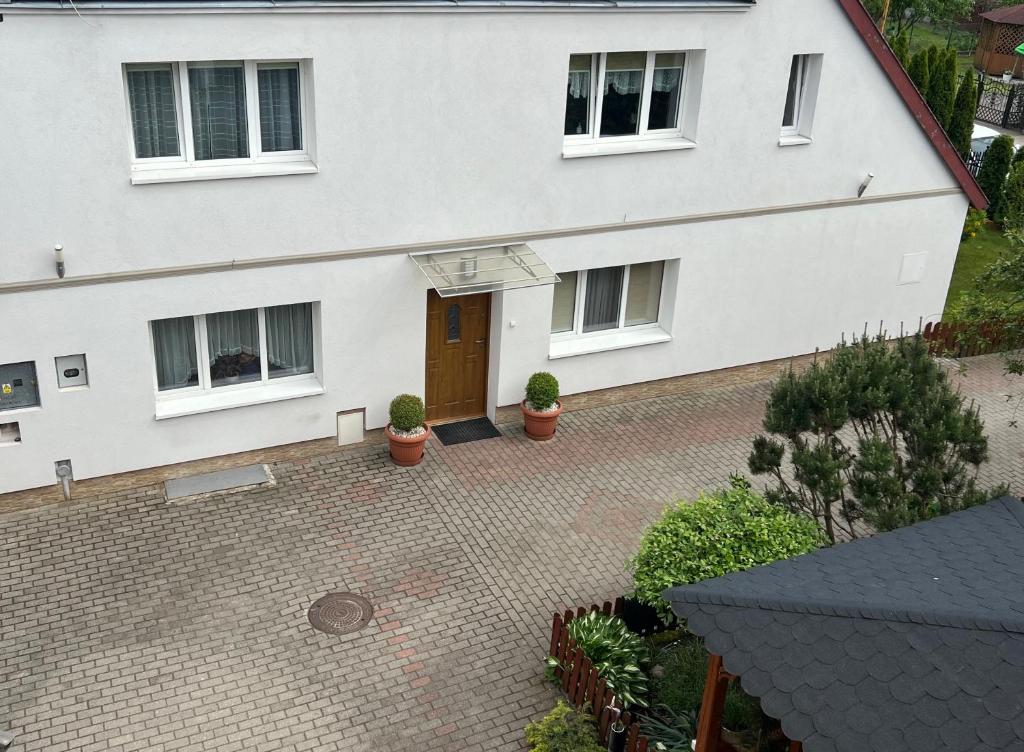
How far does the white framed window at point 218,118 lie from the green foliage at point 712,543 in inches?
287

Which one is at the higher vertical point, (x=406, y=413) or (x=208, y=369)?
(x=208, y=369)

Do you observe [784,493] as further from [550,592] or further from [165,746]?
[165,746]

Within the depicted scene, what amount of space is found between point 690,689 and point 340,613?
15.1ft

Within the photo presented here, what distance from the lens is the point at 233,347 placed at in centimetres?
1636

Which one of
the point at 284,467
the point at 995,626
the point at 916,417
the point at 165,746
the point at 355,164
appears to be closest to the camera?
the point at 995,626

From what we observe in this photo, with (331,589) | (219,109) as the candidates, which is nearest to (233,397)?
(331,589)

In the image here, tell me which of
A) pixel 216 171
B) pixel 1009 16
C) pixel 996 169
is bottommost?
pixel 996 169

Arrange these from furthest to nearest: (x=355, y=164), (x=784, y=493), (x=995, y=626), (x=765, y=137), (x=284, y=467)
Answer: (x=765, y=137) → (x=284, y=467) → (x=355, y=164) → (x=784, y=493) → (x=995, y=626)

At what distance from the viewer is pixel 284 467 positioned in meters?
17.0

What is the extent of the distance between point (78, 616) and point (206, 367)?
4.19 meters

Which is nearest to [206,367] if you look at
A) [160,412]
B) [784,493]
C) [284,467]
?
[160,412]

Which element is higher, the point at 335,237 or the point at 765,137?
the point at 765,137

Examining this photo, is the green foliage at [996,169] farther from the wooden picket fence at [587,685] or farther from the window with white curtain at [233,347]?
the wooden picket fence at [587,685]

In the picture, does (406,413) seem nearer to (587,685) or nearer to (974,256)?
(587,685)
